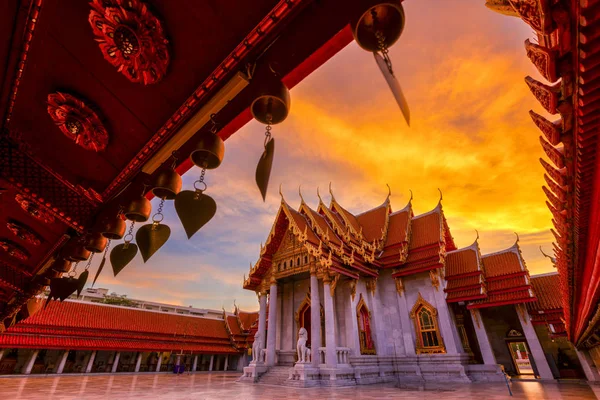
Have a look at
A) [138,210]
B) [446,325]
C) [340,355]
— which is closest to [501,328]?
[446,325]

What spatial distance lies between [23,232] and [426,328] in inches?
579

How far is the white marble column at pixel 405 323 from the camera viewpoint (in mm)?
13141

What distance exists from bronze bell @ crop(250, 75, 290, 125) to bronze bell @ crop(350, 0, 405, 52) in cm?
57

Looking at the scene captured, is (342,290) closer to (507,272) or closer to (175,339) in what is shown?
(507,272)

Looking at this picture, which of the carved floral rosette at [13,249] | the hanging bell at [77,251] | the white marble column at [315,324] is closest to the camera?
the hanging bell at [77,251]

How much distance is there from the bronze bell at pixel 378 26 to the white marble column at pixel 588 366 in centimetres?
1826

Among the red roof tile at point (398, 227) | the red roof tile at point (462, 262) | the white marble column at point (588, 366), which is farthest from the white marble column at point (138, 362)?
the white marble column at point (588, 366)

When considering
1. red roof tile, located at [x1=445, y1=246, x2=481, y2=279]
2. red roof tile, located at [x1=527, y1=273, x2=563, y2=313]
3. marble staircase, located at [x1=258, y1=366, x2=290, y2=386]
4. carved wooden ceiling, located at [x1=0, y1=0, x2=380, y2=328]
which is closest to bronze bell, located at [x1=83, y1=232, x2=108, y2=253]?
carved wooden ceiling, located at [x1=0, y1=0, x2=380, y2=328]

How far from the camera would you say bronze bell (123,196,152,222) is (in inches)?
118

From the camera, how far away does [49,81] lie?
7.94ft

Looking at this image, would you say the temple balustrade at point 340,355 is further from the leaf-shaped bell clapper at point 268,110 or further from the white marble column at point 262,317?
the leaf-shaped bell clapper at point 268,110

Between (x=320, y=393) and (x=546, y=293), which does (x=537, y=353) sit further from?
(x=320, y=393)

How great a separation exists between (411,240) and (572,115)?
14.7m

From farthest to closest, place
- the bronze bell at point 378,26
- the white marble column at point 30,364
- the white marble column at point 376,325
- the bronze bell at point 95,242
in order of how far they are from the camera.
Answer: the white marble column at point 30,364 < the white marble column at point 376,325 < the bronze bell at point 95,242 < the bronze bell at point 378,26
